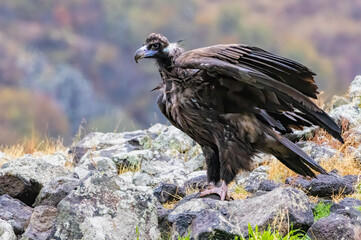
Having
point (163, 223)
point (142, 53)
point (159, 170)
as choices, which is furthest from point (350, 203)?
point (159, 170)

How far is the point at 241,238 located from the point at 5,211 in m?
2.05

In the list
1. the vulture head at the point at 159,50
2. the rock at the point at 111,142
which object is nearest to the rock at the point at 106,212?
the vulture head at the point at 159,50

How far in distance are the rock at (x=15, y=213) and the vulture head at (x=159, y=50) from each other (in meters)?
1.69

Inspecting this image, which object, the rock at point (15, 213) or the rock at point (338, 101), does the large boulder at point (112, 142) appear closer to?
the rock at point (338, 101)

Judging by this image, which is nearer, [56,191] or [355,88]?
[56,191]

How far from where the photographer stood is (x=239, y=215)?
14.0 ft

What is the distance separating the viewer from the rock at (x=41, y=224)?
4.35 metres

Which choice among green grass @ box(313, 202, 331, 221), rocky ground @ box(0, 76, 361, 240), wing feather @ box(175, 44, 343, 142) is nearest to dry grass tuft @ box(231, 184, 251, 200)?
rocky ground @ box(0, 76, 361, 240)

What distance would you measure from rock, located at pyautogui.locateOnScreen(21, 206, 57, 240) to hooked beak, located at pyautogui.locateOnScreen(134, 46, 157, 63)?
5.23 feet

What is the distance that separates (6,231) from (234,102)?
217 cm

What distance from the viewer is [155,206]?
4.38 metres

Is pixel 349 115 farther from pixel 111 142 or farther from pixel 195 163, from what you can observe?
pixel 111 142

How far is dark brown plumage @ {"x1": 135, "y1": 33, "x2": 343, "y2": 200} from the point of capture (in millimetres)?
4691

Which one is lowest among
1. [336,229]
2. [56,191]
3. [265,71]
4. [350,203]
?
[336,229]
